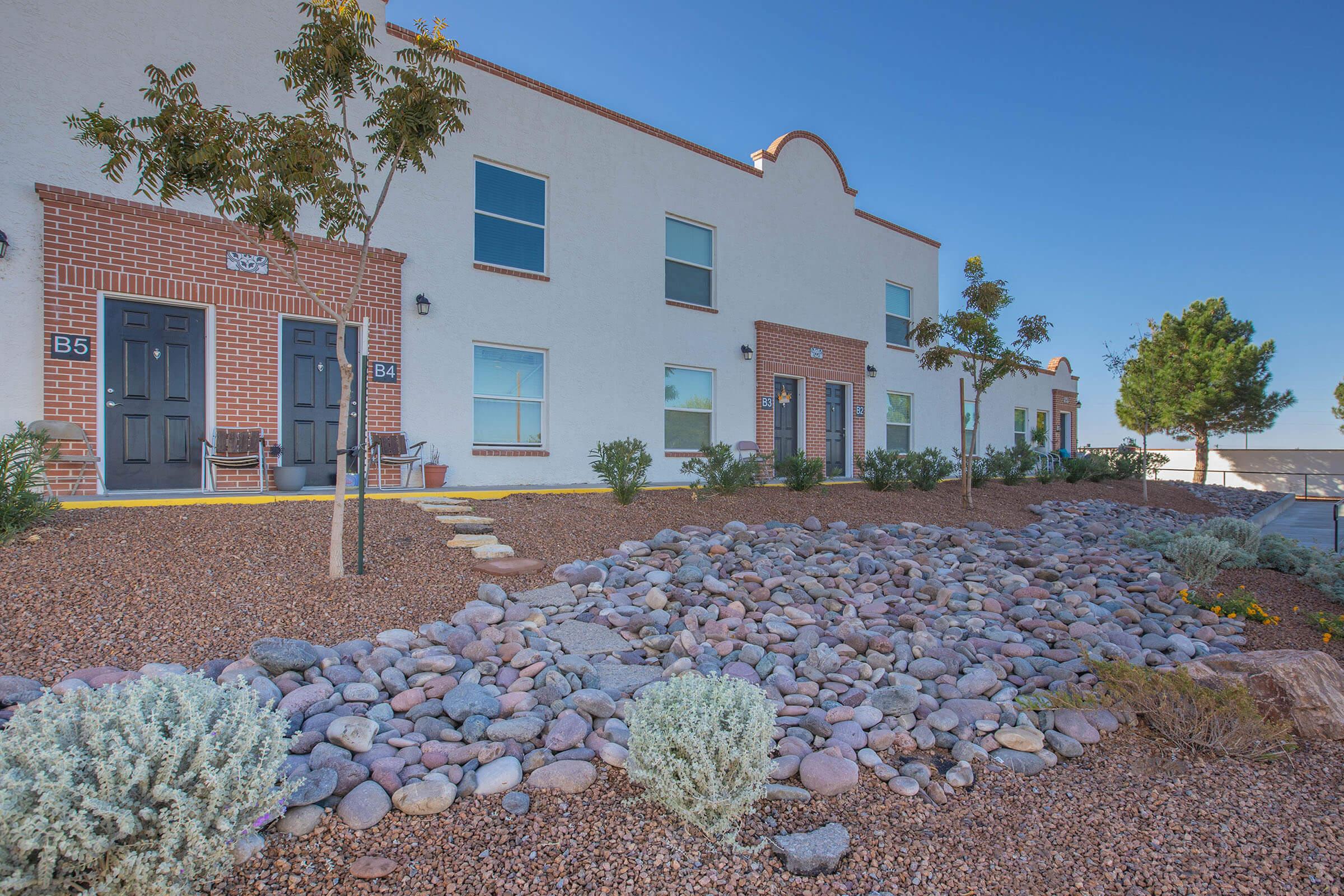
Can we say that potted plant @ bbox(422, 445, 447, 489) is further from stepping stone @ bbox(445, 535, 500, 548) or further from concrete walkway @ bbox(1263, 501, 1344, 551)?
concrete walkway @ bbox(1263, 501, 1344, 551)

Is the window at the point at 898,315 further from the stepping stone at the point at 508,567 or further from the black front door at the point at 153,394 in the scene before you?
the black front door at the point at 153,394

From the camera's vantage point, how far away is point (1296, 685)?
3420 mm

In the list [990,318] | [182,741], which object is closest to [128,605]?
[182,741]

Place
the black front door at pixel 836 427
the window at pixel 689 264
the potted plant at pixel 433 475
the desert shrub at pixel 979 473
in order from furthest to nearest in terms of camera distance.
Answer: the black front door at pixel 836 427
the desert shrub at pixel 979 473
the window at pixel 689 264
the potted plant at pixel 433 475

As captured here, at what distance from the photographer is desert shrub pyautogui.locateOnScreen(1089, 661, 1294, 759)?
3.10 metres

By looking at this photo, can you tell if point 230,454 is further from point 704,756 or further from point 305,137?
point 704,756

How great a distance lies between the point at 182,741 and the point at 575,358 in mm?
8028

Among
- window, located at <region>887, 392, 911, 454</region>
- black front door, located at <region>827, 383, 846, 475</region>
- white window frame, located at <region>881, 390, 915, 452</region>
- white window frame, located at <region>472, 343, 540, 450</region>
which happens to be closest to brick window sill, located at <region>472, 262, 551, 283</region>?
white window frame, located at <region>472, 343, 540, 450</region>

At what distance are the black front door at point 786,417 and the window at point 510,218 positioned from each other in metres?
5.15

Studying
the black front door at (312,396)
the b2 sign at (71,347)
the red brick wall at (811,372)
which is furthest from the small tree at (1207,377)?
the b2 sign at (71,347)

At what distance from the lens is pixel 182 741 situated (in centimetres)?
200

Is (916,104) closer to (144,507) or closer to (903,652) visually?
(903,652)

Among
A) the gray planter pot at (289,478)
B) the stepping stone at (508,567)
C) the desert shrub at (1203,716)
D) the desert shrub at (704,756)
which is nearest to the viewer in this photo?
the desert shrub at (704,756)

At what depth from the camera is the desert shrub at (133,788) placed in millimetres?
1736
